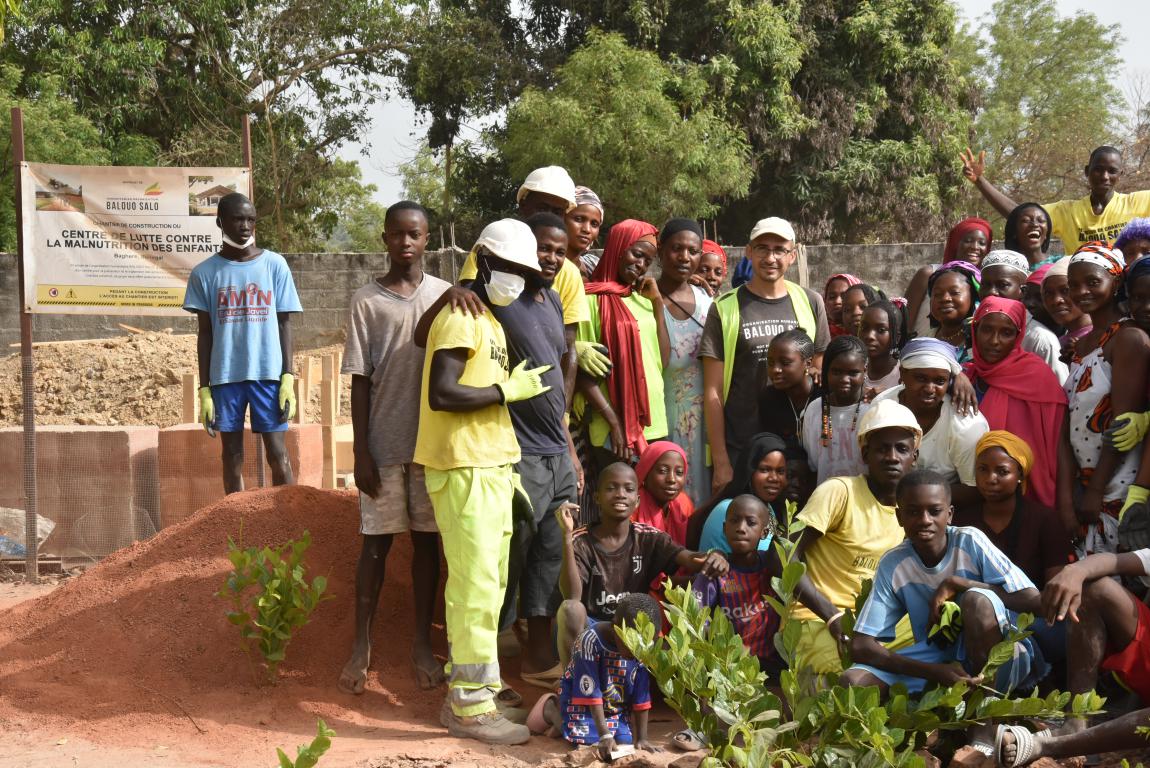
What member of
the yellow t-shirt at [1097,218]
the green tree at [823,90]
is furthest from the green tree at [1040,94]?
the yellow t-shirt at [1097,218]

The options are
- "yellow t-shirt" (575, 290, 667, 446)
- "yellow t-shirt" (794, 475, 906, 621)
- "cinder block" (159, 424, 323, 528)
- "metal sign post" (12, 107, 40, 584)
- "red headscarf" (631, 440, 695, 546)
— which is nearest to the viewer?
"yellow t-shirt" (794, 475, 906, 621)

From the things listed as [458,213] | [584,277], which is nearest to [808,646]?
[584,277]

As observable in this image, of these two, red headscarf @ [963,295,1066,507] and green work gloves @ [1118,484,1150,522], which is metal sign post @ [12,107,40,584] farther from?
green work gloves @ [1118,484,1150,522]

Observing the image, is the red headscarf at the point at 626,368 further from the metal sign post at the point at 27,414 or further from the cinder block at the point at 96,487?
the metal sign post at the point at 27,414

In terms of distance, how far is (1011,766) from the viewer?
11.2 ft

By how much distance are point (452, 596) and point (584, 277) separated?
1.93 metres

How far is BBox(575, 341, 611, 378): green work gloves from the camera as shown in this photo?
4906mm

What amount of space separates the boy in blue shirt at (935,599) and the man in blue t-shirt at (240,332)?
3.00 m

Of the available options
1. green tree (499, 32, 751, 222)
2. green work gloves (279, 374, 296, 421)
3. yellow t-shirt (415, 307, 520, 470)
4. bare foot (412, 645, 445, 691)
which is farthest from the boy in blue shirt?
green tree (499, 32, 751, 222)

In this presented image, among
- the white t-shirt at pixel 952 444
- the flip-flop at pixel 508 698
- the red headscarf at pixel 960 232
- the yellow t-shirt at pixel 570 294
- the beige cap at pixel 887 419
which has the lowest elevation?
the flip-flop at pixel 508 698

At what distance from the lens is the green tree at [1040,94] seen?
29516 mm

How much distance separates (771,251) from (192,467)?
13.5 ft

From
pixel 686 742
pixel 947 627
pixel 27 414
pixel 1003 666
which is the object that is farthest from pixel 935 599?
pixel 27 414

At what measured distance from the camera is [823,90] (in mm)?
18578
